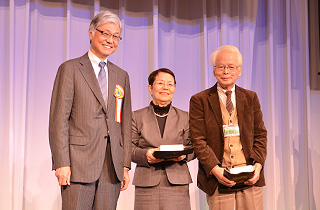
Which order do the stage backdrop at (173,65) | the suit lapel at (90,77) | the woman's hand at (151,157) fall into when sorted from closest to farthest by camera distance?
the suit lapel at (90,77) → the woman's hand at (151,157) → the stage backdrop at (173,65)

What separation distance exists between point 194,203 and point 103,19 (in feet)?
7.97

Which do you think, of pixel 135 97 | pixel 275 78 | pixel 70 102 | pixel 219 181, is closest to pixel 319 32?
pixel 275 78

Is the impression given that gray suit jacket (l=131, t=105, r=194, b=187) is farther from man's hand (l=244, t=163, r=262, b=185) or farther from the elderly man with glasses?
man's hand (l=244, t=163, r=262, b=185)

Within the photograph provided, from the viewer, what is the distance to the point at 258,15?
4.18m

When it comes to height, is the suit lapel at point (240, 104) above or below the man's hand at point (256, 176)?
above

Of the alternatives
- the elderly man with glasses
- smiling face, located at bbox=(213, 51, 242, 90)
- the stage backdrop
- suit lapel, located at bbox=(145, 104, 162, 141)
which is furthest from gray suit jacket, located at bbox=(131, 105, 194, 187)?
the stage backdrop

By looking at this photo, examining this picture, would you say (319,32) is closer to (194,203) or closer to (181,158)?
(194,203)

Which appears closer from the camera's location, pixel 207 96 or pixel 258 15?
pixel 207 96

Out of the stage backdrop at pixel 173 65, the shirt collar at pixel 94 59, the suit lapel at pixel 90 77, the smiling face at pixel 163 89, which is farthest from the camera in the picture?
the stage backdrop at pixel 173 65

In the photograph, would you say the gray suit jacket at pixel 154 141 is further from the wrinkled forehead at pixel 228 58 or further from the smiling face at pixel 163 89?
the wrinkled forehead at pixel 228 58

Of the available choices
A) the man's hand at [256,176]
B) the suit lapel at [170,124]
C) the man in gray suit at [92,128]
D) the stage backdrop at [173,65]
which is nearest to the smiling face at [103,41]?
the man in gray suit at [92,128]

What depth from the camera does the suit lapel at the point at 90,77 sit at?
1967 millimetres

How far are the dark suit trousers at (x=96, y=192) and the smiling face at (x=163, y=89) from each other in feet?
1.87

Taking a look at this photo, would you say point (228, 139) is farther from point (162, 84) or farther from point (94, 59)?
point (94, 59)
